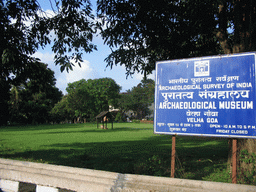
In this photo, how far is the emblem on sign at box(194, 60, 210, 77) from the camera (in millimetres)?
4500

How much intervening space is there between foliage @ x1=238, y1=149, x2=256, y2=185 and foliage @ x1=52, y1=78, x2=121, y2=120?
6555 cm

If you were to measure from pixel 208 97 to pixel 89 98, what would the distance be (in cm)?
6835

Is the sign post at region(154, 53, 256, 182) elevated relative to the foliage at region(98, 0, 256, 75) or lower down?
lower down

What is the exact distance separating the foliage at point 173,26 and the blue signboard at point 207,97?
12.8ft

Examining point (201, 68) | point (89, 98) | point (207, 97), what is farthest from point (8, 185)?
point (89, 98)

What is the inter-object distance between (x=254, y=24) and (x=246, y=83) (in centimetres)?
415

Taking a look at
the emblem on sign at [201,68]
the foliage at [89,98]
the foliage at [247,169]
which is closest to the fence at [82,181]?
the emblem on sign at [201,68]

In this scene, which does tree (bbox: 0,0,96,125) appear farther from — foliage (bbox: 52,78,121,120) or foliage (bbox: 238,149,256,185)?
foliage (bbox: 52,78,121,120)

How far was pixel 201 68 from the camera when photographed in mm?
4562

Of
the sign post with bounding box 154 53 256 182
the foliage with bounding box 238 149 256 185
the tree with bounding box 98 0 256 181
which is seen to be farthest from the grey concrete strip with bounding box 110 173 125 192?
the tree with bounding box 98 0 256 181

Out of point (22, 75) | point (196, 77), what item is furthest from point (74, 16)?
point (196, 77)

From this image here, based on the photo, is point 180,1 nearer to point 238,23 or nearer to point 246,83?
point 238,23

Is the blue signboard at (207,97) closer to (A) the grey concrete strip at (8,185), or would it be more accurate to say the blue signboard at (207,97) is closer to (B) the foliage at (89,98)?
(A) the grey concrete strip at (8,185)

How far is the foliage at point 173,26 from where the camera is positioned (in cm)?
788
